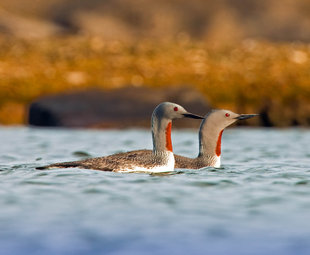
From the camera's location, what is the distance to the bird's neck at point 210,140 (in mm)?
11750

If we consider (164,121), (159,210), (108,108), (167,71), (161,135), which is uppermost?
(167,71)

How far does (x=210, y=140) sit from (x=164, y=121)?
129 cm

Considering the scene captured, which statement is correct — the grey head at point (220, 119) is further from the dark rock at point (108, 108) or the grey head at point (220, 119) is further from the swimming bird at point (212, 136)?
the dark rock at point (108, 108)

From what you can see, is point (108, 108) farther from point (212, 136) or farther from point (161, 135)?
point (161, 135)

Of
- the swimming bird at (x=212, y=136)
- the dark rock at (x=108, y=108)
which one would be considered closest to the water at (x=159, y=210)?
the swimming bird at (x=212, y=136)

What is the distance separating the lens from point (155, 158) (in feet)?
35.5

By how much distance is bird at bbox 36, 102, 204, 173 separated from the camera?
34.9 ft

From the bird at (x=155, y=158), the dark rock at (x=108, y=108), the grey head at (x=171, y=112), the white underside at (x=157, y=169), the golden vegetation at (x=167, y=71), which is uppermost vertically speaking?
the golden vegetation at (x=167, y=71)

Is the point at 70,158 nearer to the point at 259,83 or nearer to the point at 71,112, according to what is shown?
the point at 71,112

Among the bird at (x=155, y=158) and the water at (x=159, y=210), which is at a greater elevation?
the bird at (x=155, y=158)

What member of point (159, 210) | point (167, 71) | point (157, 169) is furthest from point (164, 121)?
point (167, 71)

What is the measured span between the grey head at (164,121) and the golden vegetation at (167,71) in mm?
14738

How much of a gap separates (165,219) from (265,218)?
110cm

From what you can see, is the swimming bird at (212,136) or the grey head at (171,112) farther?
the swimming bird at (212,136)
